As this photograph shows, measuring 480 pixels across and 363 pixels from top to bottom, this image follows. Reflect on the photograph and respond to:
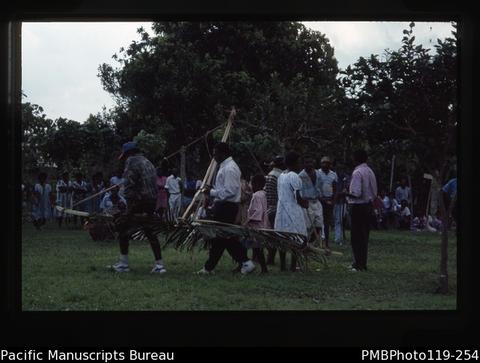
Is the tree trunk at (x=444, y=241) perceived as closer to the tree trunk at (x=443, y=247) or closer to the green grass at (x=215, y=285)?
the tree trunk at (x=443, y=247)

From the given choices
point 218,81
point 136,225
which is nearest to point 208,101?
point 218,81

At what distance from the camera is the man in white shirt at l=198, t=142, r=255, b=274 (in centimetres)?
935

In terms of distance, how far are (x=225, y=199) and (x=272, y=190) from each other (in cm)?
125

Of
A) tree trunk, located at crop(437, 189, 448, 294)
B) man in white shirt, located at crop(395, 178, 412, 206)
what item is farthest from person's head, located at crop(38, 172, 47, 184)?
tree trunk, located at crop(437, 189, 448, 294)

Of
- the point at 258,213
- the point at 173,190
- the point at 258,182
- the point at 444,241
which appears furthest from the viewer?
the point at 173,190

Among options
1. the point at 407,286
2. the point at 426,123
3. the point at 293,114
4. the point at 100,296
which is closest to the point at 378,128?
the point at 426,123

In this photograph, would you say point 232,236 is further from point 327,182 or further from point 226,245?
point 327,182

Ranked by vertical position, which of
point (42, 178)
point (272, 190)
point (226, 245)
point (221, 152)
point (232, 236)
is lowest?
point (226, 245)

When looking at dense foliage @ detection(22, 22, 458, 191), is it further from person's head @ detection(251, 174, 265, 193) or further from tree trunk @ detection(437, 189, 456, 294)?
tree trunk @ detection(437, 189, 456, 294)

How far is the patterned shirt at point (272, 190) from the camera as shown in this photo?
10.4 meters

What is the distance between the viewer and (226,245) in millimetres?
9312

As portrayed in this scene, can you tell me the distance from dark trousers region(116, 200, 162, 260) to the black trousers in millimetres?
693
